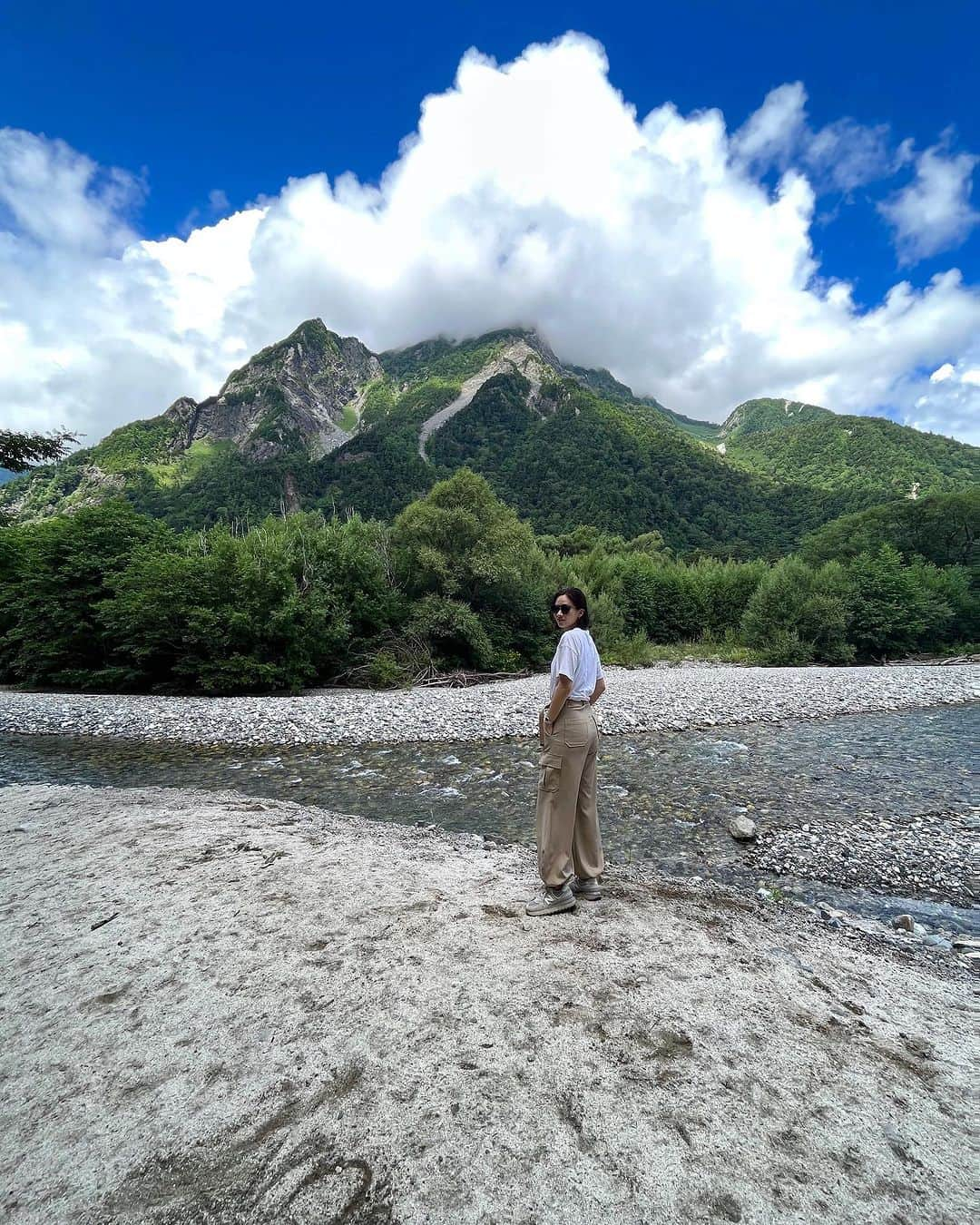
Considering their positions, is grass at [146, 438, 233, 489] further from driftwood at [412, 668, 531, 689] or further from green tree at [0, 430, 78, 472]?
green tree at [0, 430, 78, 472]

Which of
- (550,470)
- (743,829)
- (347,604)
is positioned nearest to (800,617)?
(347,604)

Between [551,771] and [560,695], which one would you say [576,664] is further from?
[551,771]

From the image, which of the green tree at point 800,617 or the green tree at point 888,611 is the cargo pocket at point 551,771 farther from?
the green tree at point 888,611

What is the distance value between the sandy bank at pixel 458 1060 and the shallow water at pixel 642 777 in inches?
86.3

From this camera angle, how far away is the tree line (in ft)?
65.7

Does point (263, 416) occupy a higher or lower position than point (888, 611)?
higher

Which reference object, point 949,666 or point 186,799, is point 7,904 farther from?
point 949,666

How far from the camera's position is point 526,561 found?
1185 inches

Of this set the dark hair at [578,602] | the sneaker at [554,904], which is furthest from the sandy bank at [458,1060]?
the dark hair at [578,602]

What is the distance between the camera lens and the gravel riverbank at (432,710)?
13.9 m

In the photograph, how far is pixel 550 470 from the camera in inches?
4222

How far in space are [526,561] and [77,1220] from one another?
94.3 feet

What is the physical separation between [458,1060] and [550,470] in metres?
110

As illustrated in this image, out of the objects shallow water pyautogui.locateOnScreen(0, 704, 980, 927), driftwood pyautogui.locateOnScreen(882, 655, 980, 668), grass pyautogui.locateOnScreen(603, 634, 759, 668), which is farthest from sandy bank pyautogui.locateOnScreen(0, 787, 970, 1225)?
driftwood pyautogui.locateOnScreen(882, 655, 980, 668)
